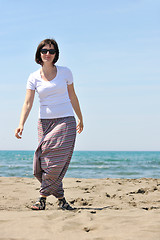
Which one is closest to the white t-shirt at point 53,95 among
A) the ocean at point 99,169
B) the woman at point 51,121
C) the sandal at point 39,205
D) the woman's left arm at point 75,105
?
the woman at point 51,121

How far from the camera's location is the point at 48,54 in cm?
393

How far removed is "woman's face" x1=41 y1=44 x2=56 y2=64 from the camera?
393cm

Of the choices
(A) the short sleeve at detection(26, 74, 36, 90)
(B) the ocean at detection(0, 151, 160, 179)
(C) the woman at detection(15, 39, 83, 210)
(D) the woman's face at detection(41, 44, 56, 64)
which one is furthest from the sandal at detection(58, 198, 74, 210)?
(B) the ocean at detection(0, 151, 160, 179)

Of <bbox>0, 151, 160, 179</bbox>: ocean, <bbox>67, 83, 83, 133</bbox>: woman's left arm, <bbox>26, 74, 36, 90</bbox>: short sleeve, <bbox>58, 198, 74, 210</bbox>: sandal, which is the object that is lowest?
<bbox>0, 151, 160, 179</bbox>: ocean

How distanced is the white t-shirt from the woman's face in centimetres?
19

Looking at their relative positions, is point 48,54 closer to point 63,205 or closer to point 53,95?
point 53,95

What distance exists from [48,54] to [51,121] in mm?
843

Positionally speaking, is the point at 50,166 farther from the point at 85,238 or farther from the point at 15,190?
the point at 15,190

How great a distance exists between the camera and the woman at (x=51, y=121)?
382 cm

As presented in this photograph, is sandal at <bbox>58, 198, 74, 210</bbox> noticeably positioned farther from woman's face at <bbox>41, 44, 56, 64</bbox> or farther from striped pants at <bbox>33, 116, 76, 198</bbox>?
woman's face at <bbox>41, 44, 56, 64</bbox>

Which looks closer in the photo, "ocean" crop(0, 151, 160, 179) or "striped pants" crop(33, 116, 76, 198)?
"striped pants" crop(33, 116, 76, 198)

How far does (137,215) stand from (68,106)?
1.54 metres

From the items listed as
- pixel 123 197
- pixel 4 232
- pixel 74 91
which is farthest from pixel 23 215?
pixel 123 197

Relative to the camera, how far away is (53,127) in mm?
3893
